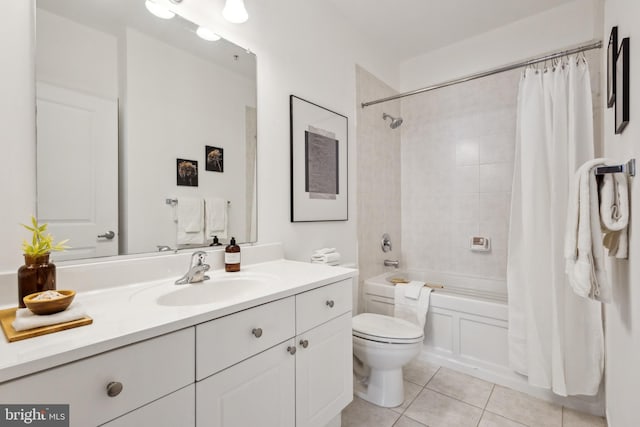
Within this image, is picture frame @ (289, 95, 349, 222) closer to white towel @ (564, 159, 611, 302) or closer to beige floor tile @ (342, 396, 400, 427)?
beige floor tile @ (342, 396, 400, 427)

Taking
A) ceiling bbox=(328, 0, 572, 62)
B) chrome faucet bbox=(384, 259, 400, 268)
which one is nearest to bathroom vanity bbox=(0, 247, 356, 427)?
chrome faucet bbox=(384, 259, 400, 268)

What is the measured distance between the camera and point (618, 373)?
1208 millimetres

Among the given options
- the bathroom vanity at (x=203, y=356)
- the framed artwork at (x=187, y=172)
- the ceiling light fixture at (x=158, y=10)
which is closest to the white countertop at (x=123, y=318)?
the bathroom vanity at (x=203, y=356)

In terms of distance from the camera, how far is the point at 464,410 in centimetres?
170

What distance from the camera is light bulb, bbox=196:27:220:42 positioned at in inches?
55.4

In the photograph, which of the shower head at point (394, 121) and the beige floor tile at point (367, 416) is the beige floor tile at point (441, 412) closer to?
the beige floor tile at point (367, 416)

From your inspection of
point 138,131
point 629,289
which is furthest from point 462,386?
point 138,131

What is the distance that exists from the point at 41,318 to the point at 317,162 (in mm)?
1583

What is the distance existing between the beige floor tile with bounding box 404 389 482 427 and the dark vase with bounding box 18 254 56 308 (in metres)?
1.77

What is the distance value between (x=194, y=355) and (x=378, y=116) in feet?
7.94

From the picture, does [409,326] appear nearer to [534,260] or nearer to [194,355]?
[534,260]

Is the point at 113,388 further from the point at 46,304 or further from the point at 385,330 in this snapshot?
the point at 385,330

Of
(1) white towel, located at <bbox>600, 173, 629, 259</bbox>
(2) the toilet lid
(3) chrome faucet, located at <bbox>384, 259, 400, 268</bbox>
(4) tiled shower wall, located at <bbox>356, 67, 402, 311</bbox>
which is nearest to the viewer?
(1) white towel, located at <bbox>600, 173, 629, 259</bbox>

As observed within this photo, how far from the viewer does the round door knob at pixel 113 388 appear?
2.19 ft
